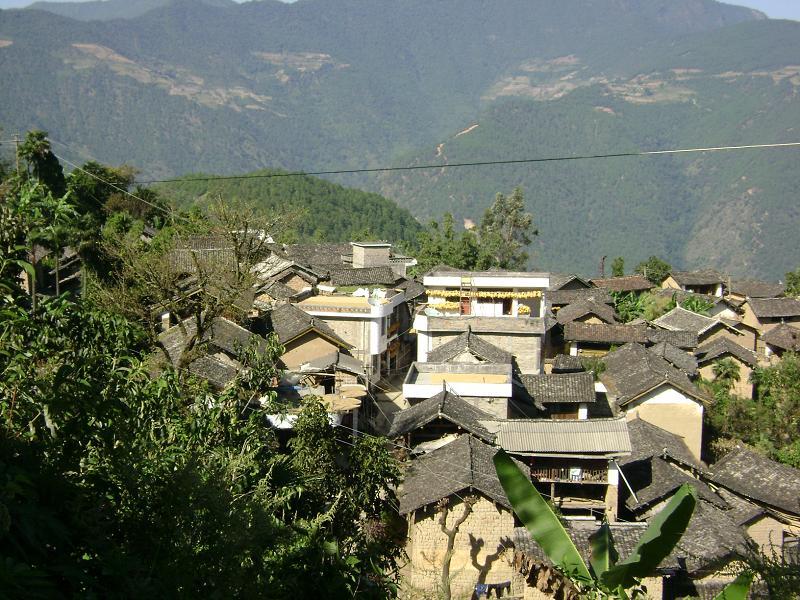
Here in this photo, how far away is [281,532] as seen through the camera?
646cm

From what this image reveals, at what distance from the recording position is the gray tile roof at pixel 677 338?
30016 mm

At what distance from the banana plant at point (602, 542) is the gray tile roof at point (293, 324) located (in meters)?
14.8

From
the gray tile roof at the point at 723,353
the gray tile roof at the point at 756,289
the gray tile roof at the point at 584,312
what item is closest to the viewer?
the gray tile roof at the point at 723,353

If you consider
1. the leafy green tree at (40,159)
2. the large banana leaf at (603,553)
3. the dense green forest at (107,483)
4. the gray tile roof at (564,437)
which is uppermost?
the leafy green tree at (40,159)

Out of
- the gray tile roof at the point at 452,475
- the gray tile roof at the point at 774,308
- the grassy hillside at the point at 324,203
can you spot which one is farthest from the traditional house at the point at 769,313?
the grassy hillside at the point at 324,203

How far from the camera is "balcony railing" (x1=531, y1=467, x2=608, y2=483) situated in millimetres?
16016

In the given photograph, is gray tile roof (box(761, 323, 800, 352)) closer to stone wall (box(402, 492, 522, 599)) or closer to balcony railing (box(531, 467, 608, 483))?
balcony railing (box(531, 467, 608, 483))

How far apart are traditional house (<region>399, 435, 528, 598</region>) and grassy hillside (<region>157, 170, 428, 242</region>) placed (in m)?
53.0

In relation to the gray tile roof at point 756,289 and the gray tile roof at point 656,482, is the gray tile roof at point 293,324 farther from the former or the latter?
the gray tile roof at point 756,289

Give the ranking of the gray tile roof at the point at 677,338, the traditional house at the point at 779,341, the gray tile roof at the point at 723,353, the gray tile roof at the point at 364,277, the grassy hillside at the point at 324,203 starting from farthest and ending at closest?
the grassy hillside at the point at 324,203
the traditional house at the point at 779,341
the gray tile roof at the point at 677,338
the gray tile roof at the point at 364,277
the gray tile roof at the point at 723,353

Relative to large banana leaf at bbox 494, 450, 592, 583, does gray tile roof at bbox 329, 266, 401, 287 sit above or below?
below

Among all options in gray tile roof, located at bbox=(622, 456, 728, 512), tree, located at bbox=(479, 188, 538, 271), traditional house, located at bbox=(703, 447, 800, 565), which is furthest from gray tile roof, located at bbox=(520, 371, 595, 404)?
tree, located at bbox=(479, 188, 538, 271)

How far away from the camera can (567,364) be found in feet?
87.1

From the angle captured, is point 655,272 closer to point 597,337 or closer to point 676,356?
point 597,337
